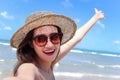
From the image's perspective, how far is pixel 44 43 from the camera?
2279 millimetres

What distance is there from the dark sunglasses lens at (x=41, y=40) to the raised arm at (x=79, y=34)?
0.73 metres

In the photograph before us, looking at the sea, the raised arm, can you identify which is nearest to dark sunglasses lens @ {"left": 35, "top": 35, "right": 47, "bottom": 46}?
the raised arm

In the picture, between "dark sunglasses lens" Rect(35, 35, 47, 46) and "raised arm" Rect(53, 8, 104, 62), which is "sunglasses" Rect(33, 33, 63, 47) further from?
"raised arm" Rect(53, 8, 104, 62)

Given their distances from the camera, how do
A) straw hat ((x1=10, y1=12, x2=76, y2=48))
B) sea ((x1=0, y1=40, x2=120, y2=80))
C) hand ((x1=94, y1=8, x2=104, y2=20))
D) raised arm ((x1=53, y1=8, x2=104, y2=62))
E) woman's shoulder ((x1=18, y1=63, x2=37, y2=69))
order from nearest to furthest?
1. woman's shoulder ((x1=18, y1=63, x2=37, y2=69))
2. straw hat ((x1=10, y1=12, x2=76, y2=48))
3. raised arm ((x1=53, y1=8, x2=104, y2=62))
4. hand ((x1=94, y1=8, x2=104, y2=20))
5. sea ((x1=0, y1=40, x2=120, y2=80))

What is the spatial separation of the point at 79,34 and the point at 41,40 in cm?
120

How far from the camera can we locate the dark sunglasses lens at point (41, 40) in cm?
226

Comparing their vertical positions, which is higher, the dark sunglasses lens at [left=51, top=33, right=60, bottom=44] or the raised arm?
the raised arm

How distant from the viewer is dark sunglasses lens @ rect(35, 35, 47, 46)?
226cm

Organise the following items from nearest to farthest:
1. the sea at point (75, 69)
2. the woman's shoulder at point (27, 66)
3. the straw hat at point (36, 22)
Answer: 1. the woman's shoulder at point (27, 66)
2. the straw hat at point (36, 22)
3. the sea at point (75, 69)

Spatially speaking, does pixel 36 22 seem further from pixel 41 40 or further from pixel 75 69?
pixel 75 69

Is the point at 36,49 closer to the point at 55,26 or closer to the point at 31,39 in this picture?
the point at 31,39

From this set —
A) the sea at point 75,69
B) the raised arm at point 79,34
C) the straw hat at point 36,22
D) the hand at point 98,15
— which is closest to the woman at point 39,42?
the straw hat at point 36,22

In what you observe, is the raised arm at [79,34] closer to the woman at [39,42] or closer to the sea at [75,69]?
the woman at [39,42]

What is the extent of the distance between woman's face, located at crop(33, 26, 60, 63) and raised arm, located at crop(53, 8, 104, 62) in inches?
27.0
